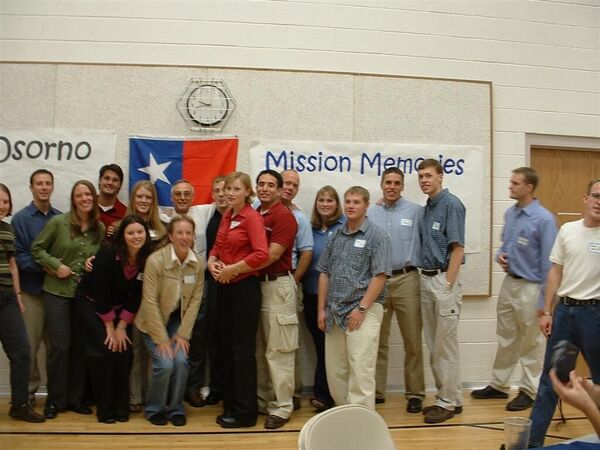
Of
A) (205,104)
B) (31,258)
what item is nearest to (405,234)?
(205,104)

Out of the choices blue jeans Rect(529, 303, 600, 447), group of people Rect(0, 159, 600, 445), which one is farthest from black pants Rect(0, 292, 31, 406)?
blue jeans Rect(529, 303, 600, 447)

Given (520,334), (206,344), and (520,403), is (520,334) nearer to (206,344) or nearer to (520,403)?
(520,403)

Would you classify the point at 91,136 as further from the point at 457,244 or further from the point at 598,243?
the point at 598,243

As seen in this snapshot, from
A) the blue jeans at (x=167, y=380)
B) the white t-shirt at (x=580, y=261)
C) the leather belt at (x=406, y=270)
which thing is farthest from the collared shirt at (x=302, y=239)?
the white t-shirt at (x=580, y=261)

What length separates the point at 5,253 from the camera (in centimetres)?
368

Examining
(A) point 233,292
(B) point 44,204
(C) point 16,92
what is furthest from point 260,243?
(C) point 16,92

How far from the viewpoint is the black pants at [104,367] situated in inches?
147

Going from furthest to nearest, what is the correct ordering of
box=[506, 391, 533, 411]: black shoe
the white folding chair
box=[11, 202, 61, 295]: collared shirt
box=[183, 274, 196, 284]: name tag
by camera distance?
box=[506, 391, 533, 411]: black shoe, box=[11, 202, 61, 295]: collared shirt, box=[183, 274, 196, 284]: name tag, the white folding chair

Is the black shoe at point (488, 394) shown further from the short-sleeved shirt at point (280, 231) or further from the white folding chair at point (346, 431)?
the white folding chair at point (346, 431)

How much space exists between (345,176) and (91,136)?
77.1 inches

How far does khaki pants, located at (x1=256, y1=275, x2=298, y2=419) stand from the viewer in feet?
12.1

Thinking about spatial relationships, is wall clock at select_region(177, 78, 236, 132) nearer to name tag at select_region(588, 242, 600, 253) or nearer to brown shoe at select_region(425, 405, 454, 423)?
brown shoe at select_region(425, 405, 454, 423)

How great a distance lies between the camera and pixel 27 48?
14.5ft

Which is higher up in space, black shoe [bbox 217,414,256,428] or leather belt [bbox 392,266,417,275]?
leather belt [bbox 392,266,417,275]
